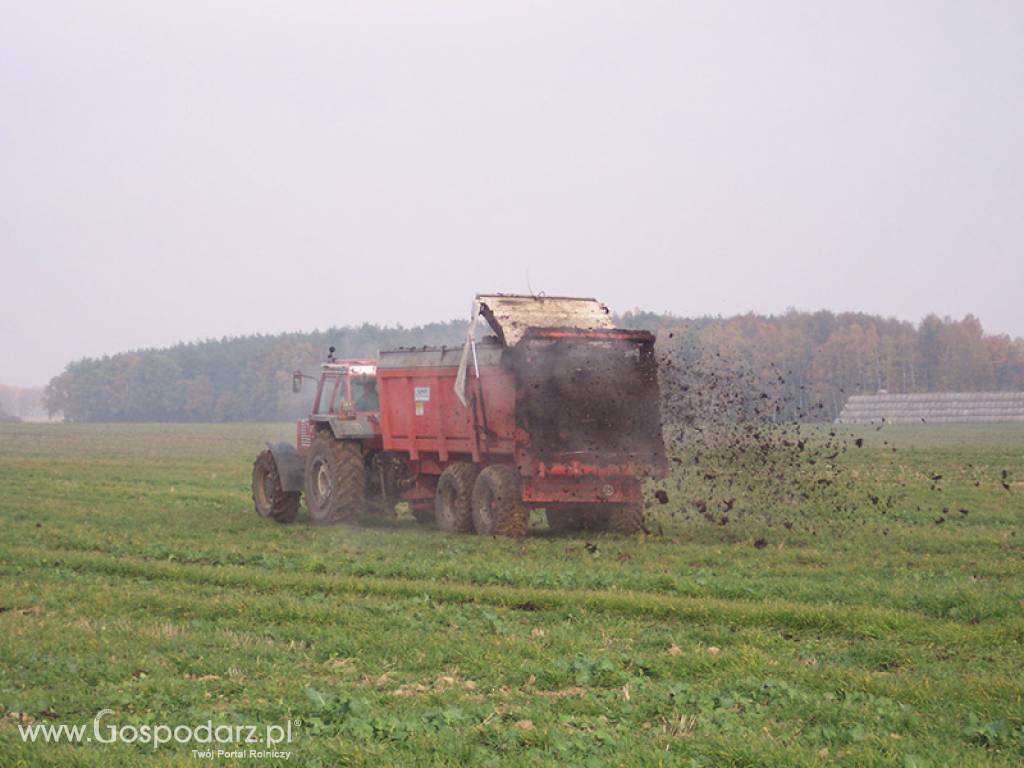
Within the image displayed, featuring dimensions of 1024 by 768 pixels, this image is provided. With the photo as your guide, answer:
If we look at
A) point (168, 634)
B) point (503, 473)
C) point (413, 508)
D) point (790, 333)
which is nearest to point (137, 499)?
point (413, 508)

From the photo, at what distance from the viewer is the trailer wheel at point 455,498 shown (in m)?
19.9

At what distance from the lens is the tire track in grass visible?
A: 11.2m

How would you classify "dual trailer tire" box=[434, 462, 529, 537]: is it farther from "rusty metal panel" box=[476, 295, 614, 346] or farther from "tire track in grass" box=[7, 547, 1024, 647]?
"tire track in grass" box=[7, 547, 1024, 647]

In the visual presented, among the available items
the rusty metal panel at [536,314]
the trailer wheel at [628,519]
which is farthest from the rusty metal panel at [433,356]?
the trailer wheel at [628,519]

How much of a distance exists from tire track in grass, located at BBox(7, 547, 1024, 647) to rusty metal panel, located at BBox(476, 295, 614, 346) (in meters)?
5.53

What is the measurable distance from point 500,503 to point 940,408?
284ft

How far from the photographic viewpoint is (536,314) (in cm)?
1970

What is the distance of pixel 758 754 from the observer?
7.48 m

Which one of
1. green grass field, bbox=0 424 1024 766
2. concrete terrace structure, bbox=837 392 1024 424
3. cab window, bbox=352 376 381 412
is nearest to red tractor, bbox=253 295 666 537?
cab window, bbox=352 376 381 412

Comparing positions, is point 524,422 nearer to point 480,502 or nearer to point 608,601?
point 480,502

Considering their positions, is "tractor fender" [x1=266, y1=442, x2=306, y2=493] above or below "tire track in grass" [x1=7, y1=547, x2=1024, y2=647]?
above

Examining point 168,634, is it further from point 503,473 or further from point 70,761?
point 503,473

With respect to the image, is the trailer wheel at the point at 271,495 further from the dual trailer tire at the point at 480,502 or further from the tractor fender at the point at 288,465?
the dual trailer tire at the point at 480,502

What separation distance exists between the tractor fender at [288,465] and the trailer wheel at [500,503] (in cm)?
487
